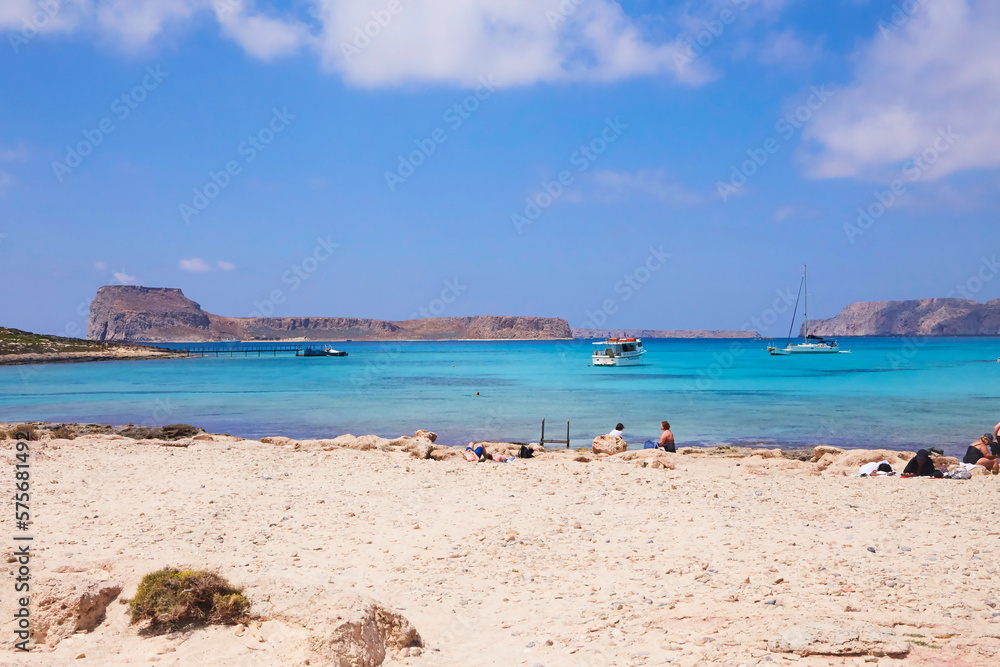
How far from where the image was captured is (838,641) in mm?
4766

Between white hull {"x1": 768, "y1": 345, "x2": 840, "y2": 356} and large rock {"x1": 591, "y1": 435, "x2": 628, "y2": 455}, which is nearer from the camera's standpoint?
large rock {"x1": 591, "y1": 435, "x2": 628, "y2": 455}

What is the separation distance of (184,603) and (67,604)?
865mm

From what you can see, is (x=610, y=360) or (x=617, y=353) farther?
(x=617, y=353)

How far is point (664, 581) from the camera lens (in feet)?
21.4

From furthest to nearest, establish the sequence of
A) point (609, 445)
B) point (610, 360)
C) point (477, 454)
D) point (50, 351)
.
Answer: point (50, 351)
point (610, 360)
point (609, 445)
point (477, 454)

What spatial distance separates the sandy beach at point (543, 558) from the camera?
492cm

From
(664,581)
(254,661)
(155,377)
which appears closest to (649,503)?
(664,581)

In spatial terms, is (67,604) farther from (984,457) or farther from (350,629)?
(984,457)

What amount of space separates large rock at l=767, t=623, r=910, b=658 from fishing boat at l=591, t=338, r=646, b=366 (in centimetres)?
6171

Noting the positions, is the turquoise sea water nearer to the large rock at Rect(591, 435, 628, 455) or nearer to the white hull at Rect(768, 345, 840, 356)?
the large rock at Rect(591, 435, 628, 455)

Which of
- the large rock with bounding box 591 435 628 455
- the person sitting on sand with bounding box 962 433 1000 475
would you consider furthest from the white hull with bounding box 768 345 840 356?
the person sitting on sand with bounding box 962 433 1000 475

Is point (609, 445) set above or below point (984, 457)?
below

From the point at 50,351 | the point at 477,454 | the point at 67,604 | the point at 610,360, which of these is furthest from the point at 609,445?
the point at 50,351

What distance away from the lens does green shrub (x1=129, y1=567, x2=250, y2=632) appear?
5070 millimetres
